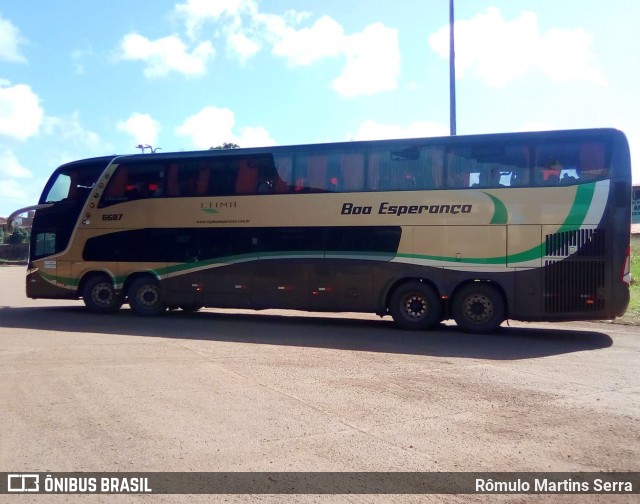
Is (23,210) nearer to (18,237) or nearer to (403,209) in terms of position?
(403,209)

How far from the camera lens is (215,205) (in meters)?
14.4

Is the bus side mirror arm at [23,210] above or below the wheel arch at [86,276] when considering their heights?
above

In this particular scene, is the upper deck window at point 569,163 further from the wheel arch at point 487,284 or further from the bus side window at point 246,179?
the bus side window at point 246,179

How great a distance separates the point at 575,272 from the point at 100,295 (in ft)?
38.4

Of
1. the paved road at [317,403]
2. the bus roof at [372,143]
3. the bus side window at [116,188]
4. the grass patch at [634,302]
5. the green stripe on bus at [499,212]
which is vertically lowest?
the paved road at [317,403]

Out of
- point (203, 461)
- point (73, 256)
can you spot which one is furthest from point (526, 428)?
point (73, 256)

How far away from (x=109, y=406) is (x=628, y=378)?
22.4 feet

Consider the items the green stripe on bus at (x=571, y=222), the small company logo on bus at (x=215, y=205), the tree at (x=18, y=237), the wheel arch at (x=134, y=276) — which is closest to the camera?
the green stripe on bus at (x=571, y=222)

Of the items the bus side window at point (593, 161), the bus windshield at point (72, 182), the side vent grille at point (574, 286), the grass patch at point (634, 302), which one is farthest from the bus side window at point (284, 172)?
the grass patch at point (634, 302)

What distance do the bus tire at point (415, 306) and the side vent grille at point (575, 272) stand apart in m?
2.26

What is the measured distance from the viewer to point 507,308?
1223 cm

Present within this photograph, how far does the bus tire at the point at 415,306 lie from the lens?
41.8ft

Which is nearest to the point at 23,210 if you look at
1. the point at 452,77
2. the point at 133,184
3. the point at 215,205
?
the point at 133,184

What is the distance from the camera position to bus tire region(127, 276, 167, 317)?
1534cm
